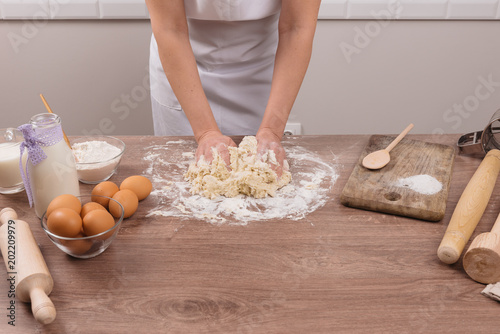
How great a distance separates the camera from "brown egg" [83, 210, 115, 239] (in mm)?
877

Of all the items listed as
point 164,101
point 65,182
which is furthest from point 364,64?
point 65,182

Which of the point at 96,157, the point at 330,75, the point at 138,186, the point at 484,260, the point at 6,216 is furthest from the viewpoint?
the point at 330,75

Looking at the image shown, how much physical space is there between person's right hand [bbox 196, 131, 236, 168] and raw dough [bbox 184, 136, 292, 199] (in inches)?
0.5

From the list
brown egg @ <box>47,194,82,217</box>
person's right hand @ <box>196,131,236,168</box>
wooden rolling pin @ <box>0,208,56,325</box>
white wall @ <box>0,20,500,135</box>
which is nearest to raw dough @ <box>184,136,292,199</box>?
person's right hand @ <box>196,131,236,168</box>

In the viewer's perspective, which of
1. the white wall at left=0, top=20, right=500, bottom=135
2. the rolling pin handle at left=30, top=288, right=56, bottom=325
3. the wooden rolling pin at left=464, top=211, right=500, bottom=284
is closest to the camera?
the rolling pin handle at left=30, top=288, right=56, bottom=325

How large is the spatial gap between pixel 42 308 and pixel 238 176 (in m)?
0.60

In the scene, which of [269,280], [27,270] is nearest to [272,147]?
[269,280]

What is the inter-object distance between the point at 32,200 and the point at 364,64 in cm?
202

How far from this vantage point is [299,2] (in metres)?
1.39

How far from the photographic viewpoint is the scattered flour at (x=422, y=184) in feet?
3.73

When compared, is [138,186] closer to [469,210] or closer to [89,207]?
[89,207]

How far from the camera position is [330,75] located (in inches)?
101

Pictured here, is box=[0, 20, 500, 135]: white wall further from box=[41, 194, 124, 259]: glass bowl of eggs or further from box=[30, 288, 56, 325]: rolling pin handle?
box=[30, 288, 56, 325]: rolling pin handle

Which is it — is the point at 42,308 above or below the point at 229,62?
below
